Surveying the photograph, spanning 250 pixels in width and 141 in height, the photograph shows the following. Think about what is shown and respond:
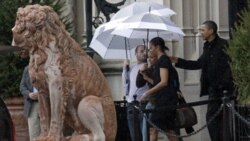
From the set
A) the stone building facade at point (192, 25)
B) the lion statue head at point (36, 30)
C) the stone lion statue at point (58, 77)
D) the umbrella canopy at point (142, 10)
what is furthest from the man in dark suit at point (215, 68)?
the lion statue head at point (36, 30)

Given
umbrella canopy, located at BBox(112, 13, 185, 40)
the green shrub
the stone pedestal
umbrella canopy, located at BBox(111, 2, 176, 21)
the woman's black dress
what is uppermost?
umbrella canopy, located at BBox(111, 2, 176, 21)

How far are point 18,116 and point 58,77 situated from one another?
8092mm

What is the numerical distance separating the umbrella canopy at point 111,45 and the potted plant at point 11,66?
1.38 meters

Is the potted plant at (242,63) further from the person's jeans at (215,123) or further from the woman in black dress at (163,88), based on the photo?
the woman in black dress at (163,88)

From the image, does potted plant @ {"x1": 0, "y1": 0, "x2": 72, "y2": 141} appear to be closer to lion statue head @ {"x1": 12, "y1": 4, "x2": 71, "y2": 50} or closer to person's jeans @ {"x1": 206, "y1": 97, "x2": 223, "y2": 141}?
person's jeans @ {"x1": 206, "y1": 97, "x2": 223, "y2": 141}

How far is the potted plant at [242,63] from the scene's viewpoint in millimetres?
10547

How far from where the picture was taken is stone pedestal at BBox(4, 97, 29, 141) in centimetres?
1534

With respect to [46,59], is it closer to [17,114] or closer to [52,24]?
[52,24]

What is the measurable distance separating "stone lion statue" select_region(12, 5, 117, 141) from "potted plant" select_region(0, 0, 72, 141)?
7868 millimetres

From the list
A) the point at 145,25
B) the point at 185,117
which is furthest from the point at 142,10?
the point at 185,117

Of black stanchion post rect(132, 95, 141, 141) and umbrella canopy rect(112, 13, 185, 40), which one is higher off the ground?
umbrella canopy rect(112, 13, 185, 40)

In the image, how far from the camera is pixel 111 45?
48.2ft

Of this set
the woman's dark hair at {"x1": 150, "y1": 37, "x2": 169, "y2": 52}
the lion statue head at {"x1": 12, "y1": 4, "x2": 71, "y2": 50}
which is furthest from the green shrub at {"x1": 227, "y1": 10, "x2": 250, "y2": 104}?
the lion statue head at {"x1": 12, "y1": 4, "x2": 71, "y2": 50}

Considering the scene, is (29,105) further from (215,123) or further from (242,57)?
(242,57)
